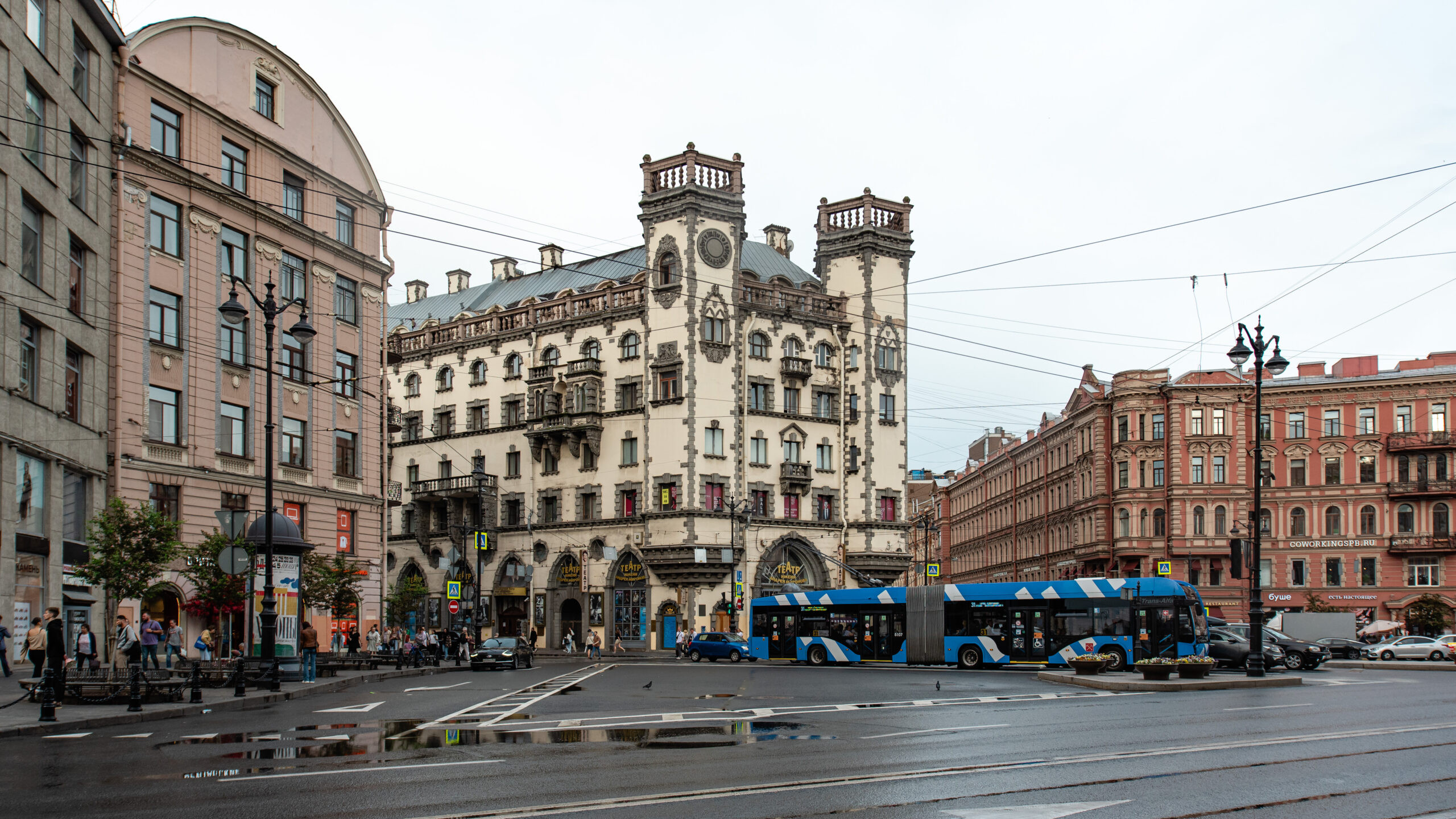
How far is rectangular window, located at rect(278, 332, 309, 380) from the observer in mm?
42969

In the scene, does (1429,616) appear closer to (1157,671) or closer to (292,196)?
(1157,671)

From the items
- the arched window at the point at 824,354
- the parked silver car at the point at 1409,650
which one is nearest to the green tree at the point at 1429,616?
the parked silver car at the point at 1409,650

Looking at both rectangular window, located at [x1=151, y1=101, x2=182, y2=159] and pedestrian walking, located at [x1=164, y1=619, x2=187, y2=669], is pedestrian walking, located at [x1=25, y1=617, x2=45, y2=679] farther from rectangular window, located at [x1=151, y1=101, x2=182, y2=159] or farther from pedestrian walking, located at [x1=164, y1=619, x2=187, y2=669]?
rectangular window, located at [x1=151, y1=101, x2=182, y2=159]

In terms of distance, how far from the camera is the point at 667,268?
216 feet

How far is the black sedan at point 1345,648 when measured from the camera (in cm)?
4972

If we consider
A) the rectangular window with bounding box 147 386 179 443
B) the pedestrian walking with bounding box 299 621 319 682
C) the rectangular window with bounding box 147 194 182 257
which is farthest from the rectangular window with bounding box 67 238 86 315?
the pedestrian walking with bounding box 299 621 319 682

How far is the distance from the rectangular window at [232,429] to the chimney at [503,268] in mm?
42428

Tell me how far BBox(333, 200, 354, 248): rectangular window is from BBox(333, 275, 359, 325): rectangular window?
1.41 m

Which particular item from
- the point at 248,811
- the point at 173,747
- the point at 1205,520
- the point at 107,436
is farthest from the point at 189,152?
the point at 1205,520

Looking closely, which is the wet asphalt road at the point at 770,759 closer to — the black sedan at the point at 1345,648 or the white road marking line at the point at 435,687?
the white road marking line at the point at 435,687

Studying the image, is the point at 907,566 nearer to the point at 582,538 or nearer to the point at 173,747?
the point at 582,538

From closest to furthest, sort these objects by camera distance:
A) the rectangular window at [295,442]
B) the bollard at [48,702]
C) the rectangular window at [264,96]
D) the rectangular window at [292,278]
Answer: the bollard at [48,702]
the rectangular window at [264,96]
the rectangular window at [295,442]
the rectangular window at [292,278]

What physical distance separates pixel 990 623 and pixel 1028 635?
1478 millimetres

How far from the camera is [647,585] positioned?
65.1m
